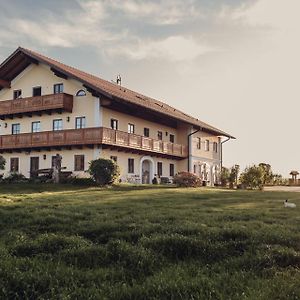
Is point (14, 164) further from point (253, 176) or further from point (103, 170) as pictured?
point (253, 176)

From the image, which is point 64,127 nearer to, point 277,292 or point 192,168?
point 192,168

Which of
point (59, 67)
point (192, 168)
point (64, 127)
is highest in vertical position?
point (59, 67)

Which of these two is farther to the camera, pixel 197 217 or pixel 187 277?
pixel 197 217

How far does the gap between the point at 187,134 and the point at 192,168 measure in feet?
12.3

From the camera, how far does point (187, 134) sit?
44750 millimetres

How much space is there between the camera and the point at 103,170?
27.6 meters

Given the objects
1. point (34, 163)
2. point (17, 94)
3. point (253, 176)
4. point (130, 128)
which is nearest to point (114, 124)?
point (130, 128)

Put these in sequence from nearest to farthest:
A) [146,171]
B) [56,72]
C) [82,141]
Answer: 1. [82,141]
2. [56,72]
3. [146,171]

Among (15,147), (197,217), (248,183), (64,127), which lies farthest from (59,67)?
(197,217)

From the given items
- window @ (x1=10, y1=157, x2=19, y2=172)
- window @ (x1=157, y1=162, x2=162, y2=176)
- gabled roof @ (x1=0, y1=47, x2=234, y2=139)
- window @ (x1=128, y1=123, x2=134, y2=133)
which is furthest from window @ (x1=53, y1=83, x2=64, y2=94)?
window @ (x1=157, y1=162, x2=162, y2=176)

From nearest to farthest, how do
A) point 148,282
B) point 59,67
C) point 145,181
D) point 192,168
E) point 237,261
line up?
point 148,282 < point 237,261 < point 59,67 < point 145,181 < point 192,168

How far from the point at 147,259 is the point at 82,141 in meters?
25.9

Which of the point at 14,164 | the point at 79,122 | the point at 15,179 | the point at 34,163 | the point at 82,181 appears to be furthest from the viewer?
the point at 14,164

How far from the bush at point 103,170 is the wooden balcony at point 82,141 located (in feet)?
11.0
